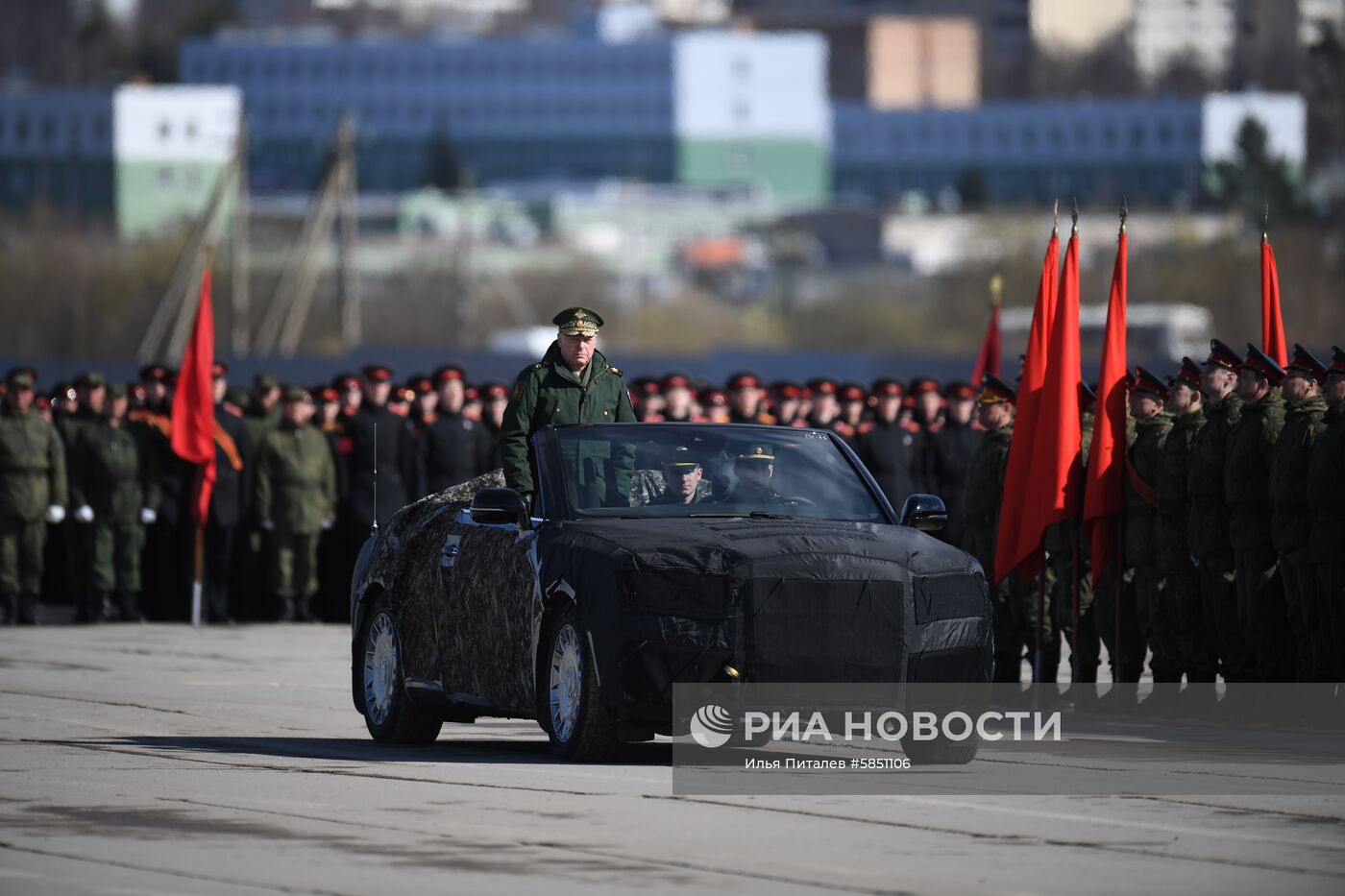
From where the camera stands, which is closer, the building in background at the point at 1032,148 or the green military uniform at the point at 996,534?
the green military uniform at the point at 996,534

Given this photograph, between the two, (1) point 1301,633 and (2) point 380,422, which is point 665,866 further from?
(2) point 380,422

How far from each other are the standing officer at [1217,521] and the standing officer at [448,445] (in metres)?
9.45

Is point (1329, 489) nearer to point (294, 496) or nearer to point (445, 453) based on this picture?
point (445, 453)

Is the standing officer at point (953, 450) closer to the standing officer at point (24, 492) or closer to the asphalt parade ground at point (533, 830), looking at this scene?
the standing officer at point (24, 492)

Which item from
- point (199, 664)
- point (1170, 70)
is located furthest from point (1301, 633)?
point (1170, 70)

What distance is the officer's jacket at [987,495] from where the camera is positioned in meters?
18.4

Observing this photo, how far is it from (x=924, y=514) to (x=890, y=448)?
1063 cm

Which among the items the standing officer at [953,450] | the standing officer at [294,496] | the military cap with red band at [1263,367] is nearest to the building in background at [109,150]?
the standing officer at [294,496]

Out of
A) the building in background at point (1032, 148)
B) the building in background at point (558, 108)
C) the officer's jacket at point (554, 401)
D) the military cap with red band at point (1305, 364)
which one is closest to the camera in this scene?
the officer's jacket at point (554, 401)

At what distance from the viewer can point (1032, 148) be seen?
16488 cm

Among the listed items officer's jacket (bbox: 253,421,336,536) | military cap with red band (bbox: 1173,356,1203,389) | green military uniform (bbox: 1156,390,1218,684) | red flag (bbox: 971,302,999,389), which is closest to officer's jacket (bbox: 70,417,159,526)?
officer's jacket (bbox: 253,421,336,536)

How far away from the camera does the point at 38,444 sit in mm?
24562

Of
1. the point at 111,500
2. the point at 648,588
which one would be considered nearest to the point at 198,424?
the point at 111,500

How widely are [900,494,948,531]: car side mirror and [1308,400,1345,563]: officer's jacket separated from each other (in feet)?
9.95
